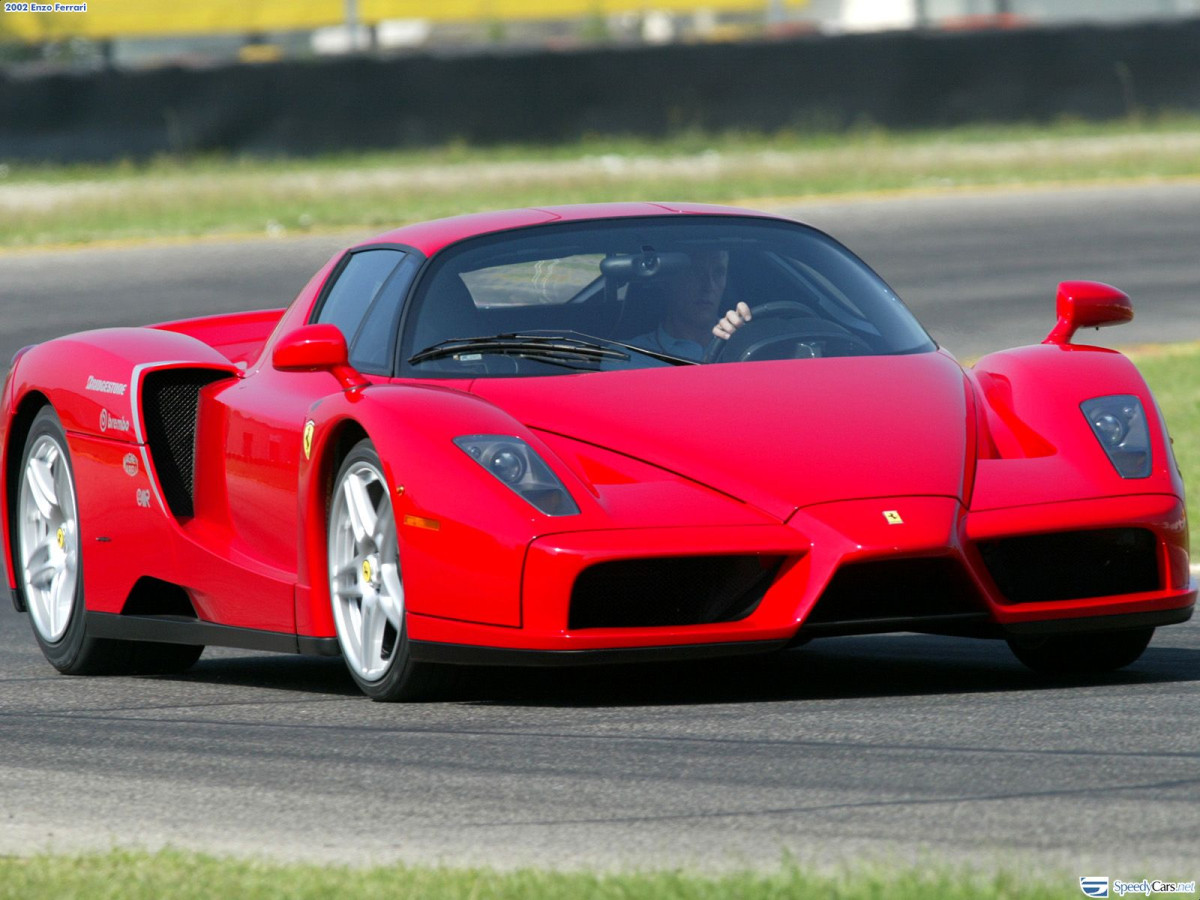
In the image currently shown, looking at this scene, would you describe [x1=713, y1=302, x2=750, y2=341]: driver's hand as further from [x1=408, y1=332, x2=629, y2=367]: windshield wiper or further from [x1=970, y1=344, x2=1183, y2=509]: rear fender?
[x1=970, y1=344, x2=1183, y2=509]: rear fender

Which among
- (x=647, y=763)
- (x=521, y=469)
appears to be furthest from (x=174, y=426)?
(x=647, y=763)

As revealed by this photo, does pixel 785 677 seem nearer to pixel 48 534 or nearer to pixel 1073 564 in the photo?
pixel 1073 564

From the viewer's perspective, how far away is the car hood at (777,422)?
561 centimetres

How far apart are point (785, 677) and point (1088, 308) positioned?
1465mm

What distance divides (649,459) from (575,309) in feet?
3.21

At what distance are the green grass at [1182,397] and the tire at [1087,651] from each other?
2690mm

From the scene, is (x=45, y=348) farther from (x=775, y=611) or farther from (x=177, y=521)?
(x=775, y=611)

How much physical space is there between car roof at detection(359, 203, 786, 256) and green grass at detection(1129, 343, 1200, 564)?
9.71ft

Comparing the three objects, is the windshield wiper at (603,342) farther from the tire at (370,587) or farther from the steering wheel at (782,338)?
the tire at (370,587)

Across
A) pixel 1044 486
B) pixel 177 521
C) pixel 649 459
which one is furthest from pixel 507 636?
pixel 177 521

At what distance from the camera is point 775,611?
5465mm

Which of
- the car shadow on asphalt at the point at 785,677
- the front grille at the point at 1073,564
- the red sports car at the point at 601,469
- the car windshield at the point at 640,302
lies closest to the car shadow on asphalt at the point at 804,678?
the car shadow on asphalt at the point at 785,677

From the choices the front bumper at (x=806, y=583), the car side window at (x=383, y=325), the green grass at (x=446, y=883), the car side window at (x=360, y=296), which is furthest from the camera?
the car side window at (x=360, y=296)

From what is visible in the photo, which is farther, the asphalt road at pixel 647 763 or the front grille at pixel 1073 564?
the front grille at pixel 1073 564
